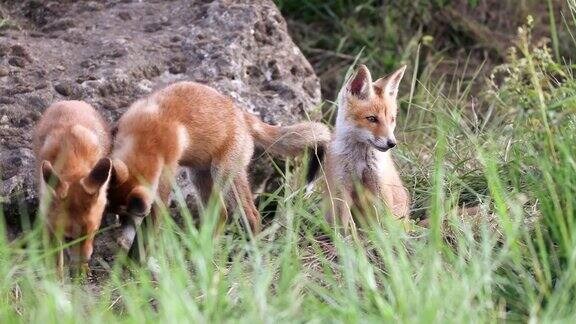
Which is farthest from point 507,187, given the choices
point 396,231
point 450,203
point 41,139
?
point 41,139

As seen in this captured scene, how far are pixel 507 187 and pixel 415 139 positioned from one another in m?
1.91

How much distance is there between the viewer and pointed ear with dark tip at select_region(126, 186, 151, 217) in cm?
576

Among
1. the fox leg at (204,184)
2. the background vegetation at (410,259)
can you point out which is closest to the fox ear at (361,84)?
the background vegetation at (410,259)

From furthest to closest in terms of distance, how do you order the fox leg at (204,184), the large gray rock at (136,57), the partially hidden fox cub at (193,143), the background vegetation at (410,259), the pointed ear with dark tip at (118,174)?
1. the large gray rock at (136,57)
2. the fox leg at (204,184)
3. the partially hidden fox cub at (193,143)
4. the pointed ear with dark tip at (118,174)
5. the background vegetation at (410,259)

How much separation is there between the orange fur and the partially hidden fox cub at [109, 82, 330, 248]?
0.15 meters

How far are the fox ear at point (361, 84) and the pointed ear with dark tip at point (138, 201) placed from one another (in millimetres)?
1720

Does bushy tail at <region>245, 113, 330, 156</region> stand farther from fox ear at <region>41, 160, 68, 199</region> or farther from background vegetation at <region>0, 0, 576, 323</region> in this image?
fox ear at <region>41, 160, 68, 199</region>

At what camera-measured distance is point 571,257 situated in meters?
4.84

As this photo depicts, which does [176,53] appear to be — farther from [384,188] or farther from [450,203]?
[450,203]

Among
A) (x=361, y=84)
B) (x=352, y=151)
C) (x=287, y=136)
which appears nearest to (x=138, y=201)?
(x=287, y=136)

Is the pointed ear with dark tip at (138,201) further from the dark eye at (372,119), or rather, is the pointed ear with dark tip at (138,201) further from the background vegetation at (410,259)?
the dark eye at (372,119)

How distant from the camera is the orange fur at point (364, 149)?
674 centimetres

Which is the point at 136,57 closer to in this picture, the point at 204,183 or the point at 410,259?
the point at 204,183

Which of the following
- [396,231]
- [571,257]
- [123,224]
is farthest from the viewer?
[123,224]
